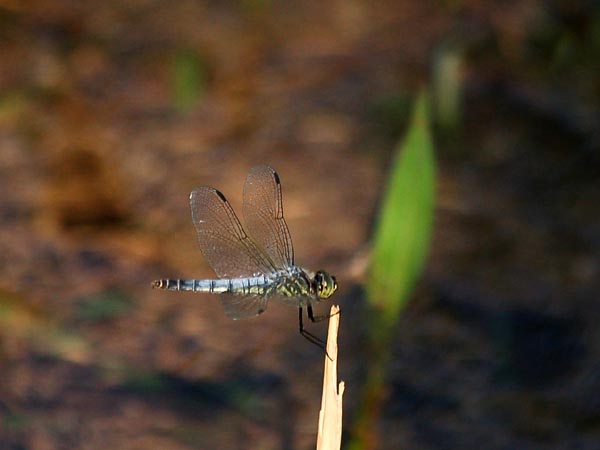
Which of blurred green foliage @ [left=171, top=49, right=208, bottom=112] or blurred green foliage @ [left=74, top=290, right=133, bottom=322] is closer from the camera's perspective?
blurred green foliage @ [left=74, top=290, right=133, bottom=322]

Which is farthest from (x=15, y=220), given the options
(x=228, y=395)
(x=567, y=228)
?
(x=567, y=228)

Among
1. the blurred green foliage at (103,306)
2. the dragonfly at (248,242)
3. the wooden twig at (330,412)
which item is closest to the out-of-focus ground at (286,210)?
the blurred green foliage at (103,306)

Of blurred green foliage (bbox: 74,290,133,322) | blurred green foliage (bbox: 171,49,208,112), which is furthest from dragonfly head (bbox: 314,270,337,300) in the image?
blurred green foliage (bbox: 171,49,208,112)

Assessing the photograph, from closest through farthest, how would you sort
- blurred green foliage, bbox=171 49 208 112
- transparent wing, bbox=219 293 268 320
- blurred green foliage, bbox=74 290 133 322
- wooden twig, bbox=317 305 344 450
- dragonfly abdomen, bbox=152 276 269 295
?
wooden twig, bbox=317 305 344 450
transparent wing, bbox=219 293 268 320
dragonfly abdomen, bbox=152 276 269 295
blurred green foliage, bbox=74 290 133 322
blurred green foliage, bbox=171 49 208 112

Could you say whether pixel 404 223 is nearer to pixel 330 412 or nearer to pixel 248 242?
pixel 248 242

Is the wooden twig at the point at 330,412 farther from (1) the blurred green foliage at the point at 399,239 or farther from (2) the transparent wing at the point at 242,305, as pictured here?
(1) the blurred green foliage at the point at 399,239

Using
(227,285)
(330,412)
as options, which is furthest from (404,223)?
(330,412)

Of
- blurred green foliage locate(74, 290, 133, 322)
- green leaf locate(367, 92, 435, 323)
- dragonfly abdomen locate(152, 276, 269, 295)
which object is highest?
blurred green foliage locate(74, 290, 133, 322)

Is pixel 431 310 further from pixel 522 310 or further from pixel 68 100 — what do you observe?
pixel 68 100

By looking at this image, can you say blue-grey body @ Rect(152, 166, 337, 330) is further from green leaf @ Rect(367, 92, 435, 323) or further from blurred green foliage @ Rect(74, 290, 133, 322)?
blurred green foliage @ Rect(74, 290, 133, 322)
